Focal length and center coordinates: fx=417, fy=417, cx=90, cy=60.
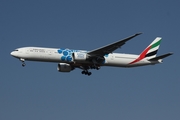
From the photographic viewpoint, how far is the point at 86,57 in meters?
52.2

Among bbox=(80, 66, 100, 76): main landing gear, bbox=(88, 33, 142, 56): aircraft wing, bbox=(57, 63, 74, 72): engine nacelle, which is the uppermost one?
bbox=(88, 33, 142, 56): aircraft wing

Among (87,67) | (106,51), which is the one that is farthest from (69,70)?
(106,51)

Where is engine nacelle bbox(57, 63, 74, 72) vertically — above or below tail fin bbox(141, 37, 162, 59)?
below

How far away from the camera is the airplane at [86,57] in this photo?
5066 cm

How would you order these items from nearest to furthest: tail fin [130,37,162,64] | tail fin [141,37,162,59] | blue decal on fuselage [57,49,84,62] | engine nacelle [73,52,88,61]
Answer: blue decal on fuselage [57,49,84,62] → engine nacelle [73,52,88,61] → tail fin [130,37,162,64] → tail fin [141,37,162,59]

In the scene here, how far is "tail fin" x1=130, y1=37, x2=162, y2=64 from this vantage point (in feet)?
185

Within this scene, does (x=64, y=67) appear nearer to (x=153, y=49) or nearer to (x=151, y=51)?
(x=151, y=51)

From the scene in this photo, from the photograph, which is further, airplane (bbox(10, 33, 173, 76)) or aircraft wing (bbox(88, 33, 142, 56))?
airplane (bbox(10, 33, 173, 76))

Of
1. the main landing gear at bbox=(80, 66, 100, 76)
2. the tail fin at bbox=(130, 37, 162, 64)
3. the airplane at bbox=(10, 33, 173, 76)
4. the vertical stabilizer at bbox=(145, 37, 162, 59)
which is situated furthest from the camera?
the vertical stabilizer at bbox=(145, 37, 162, 59)

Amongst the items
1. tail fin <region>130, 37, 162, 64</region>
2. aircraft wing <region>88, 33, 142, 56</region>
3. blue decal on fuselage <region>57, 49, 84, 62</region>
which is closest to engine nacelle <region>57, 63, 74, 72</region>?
blue decal on fuselage <region>57, 49, 84, 62</region>

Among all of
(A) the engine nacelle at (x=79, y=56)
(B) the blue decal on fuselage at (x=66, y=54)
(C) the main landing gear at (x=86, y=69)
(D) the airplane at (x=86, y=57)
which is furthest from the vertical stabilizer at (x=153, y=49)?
(B) the blue decal on fuselage at (x=66, y=54)

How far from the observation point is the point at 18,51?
5134 cm

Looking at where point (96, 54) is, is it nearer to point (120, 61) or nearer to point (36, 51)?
point (120, 61)

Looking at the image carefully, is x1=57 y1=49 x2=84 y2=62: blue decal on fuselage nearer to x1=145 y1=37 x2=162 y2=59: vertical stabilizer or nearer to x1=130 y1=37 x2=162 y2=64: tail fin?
x1=130 y1=37 x2=162 y2=64: tail fin
